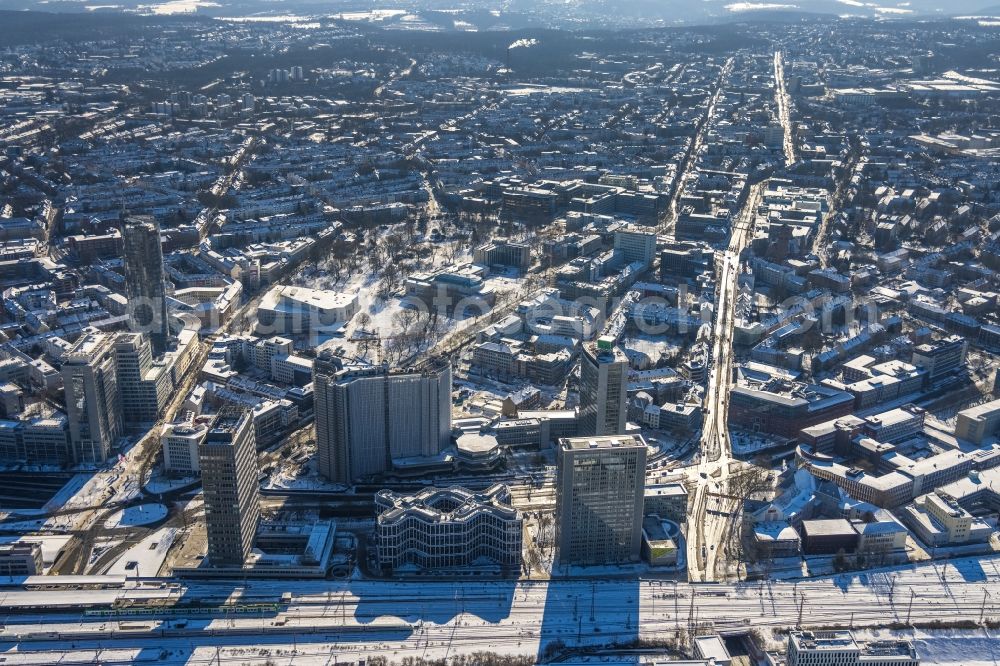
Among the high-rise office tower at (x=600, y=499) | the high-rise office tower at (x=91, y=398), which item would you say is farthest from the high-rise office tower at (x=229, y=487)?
the high-rise office tower at (x=600, y=499)

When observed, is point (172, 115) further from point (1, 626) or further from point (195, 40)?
point (1, 626)

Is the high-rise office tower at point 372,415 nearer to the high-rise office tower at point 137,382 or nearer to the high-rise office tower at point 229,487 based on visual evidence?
the high-rise office tower at point 229,487

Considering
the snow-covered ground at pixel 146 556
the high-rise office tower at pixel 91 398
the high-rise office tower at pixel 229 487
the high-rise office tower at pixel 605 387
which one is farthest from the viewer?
the high-rise office tower at pixel 91 398

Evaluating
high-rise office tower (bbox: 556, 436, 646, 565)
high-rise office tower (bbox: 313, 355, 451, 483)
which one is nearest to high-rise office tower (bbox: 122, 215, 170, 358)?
high-rise office tower (bbox: 313, 355, 451, 483)

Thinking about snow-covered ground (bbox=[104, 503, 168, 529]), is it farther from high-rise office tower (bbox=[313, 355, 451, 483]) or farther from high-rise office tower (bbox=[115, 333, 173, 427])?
high-rise office tower (bbox=[115, 333, 173, 427])

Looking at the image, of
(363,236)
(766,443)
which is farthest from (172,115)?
(766,443)

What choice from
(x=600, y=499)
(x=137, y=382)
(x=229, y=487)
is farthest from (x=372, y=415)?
(x=137, y=382)
